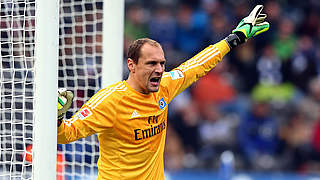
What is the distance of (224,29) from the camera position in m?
12.2

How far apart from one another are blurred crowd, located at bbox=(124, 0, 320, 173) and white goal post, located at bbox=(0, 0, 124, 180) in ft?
12.1

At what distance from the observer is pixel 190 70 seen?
5.09 metres

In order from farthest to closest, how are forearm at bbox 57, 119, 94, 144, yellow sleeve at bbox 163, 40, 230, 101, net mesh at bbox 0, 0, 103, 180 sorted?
net mesh at bbox 0, 0, 103, 180 < yellow sleeve at bbox 163, 40, 230, 101 < forearm at bbox 57, 119, 94, 144

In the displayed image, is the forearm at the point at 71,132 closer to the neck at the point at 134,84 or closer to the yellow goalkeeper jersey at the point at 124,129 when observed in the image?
the yellow goalkeeper jersey at the point at 124,129

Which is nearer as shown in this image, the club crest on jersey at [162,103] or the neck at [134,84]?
the neck at [134,84]

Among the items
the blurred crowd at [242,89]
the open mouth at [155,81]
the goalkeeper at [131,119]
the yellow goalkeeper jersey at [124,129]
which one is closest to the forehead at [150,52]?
the goalkeeper at [131,119]

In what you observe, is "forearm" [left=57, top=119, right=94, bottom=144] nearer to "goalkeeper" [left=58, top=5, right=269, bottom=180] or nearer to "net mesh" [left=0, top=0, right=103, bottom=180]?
"goalkeeper" [left=58, top=5, right=269, bottom=180]

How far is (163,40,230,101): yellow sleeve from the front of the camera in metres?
5.01

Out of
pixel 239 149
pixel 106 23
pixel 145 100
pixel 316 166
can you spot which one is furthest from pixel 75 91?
pixel 316 166

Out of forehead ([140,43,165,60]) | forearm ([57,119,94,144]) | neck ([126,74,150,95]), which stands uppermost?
forehead ([140,43,165,60])

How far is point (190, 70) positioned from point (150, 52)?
25.5 inches

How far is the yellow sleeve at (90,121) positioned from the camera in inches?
173

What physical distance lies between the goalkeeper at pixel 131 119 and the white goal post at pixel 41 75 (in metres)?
0.16

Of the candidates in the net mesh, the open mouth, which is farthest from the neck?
the net mesh
